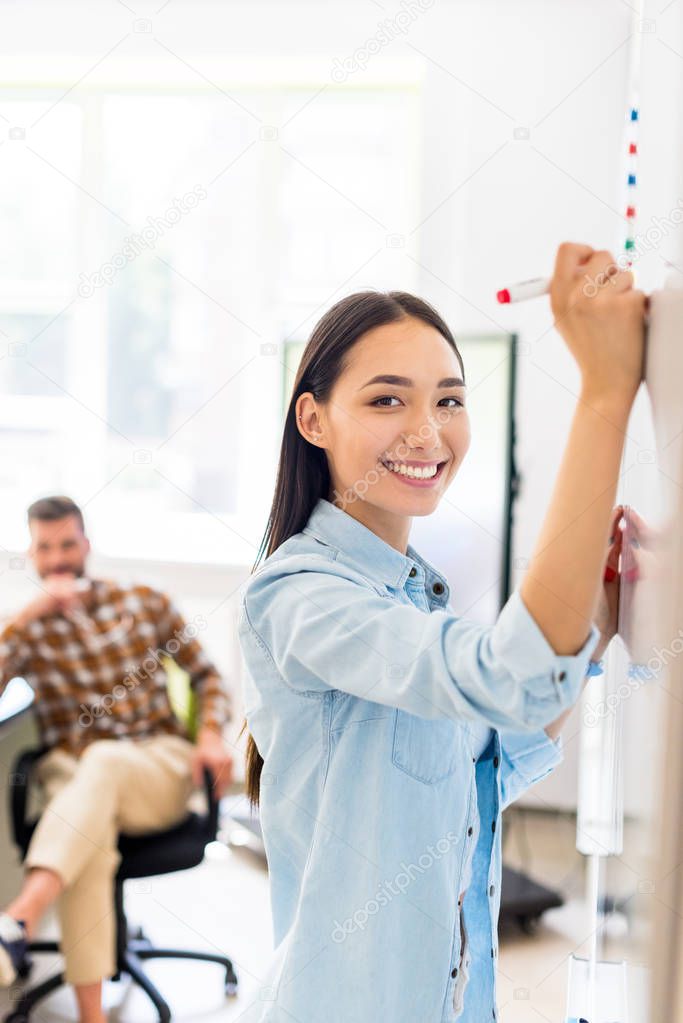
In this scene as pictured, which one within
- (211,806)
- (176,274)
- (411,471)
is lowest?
(211,806)

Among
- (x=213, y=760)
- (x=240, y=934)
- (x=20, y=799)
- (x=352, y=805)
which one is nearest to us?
(x=352, y=805)

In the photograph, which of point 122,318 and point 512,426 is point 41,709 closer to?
point 512,426

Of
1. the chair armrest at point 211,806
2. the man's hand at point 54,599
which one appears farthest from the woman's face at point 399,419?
the man's hand at point 54,599

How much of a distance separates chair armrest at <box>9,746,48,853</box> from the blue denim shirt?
1.72m

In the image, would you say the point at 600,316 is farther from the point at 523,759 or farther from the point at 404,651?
the point at 523,759

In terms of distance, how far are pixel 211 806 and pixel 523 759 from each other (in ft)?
5.51

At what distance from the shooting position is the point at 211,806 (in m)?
2.60

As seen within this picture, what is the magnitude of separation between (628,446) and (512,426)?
255cm

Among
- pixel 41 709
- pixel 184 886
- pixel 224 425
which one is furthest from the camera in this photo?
pixel 224 425

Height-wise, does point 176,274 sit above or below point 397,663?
above

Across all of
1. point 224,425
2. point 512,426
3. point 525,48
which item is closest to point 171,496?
point 224,425

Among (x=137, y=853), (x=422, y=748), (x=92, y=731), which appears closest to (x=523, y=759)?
(x=422, y=748)

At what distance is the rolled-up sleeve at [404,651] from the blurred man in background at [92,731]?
1.83m

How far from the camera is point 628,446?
860mm
